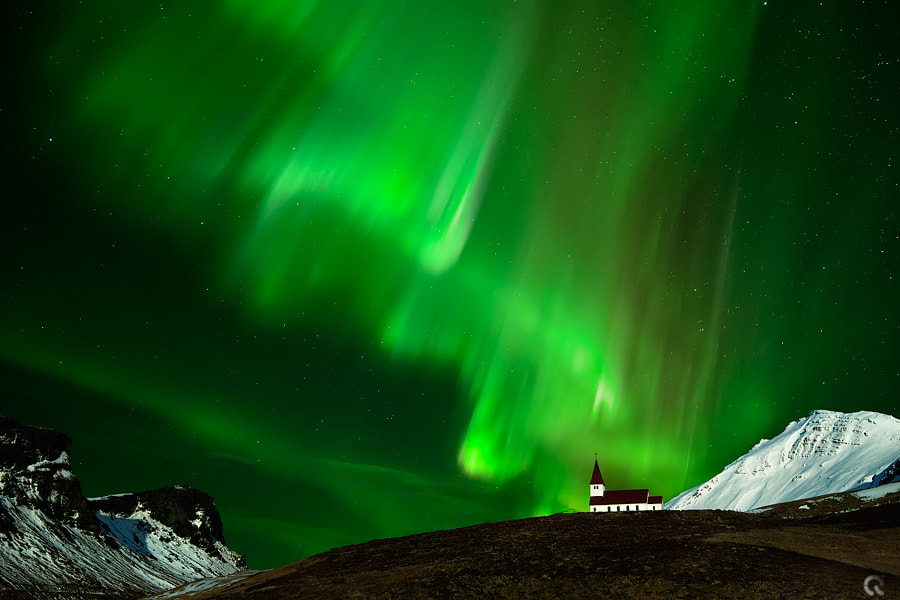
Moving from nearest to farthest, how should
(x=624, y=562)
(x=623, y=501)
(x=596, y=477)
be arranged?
1. (x=624, y=562)
2. (x=623, y=501)
3. (x=596, y=477)

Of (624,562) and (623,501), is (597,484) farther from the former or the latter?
(624,562)

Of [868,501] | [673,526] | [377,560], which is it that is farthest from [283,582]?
[868,501]

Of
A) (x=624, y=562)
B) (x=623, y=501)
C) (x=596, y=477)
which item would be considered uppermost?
(x=596, y=477)

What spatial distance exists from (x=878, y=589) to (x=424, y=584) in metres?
35.2

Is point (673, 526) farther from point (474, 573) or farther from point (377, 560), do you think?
point (377, 560)

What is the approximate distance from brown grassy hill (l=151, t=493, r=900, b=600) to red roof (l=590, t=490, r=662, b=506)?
82995mm

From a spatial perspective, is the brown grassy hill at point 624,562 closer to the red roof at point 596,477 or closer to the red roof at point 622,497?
the red roof at point 622,497

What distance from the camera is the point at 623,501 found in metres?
175

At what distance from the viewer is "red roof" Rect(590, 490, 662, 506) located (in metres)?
174

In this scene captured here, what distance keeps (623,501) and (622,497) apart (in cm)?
183

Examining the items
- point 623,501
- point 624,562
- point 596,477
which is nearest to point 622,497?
point 623,501

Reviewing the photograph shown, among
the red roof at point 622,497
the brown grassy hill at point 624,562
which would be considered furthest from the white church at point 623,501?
the brown grassy hill at point 624,562

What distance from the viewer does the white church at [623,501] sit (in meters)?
172

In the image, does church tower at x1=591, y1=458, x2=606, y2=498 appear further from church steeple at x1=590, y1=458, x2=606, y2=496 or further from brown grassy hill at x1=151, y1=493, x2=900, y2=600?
brown grassy hill at x1=151, y1=493, x2=900, y2=600
